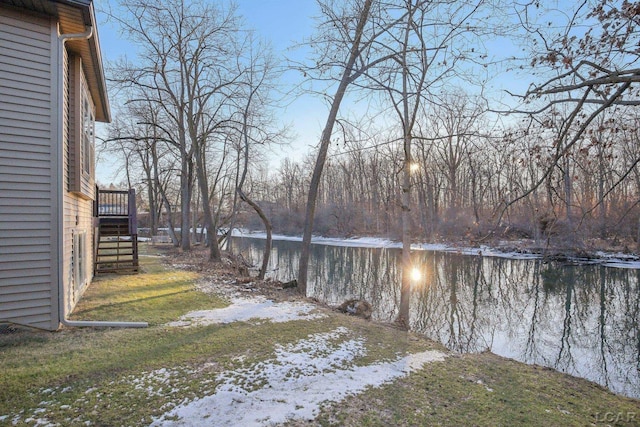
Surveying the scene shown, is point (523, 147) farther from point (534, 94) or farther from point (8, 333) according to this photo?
point (8, 333)

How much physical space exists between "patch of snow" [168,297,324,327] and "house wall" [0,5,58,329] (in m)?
1.88

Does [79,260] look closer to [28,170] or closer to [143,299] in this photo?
[143,299]

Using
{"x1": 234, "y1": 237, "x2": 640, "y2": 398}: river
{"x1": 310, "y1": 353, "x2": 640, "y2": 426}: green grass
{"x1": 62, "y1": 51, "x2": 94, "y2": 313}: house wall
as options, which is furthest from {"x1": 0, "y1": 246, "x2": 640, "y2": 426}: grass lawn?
{"x1": 234, "y1": 237, "x2": 640, "y2": 398}: river

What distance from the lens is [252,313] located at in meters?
6.57

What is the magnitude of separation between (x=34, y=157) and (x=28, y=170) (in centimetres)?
19

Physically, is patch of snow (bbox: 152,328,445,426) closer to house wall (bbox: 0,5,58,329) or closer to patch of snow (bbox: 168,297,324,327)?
patch of snow (bbox: 168,297,324,327)

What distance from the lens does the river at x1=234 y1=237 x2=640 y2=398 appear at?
673 centimetres

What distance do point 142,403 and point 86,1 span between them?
16.6 ft

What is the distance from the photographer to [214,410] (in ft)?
10.5

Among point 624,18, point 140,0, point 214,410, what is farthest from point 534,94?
point 140,0

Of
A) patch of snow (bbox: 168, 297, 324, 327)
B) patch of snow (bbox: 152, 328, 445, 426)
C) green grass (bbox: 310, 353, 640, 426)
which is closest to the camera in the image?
patch of snow (bbox: 152, 328, 445, 426)

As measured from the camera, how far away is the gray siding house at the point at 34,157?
467cm

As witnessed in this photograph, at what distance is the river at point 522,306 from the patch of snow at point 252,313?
2848 mm

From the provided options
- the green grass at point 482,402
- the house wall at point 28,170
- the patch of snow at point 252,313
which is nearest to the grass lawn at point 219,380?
the green grass at point 482,402
